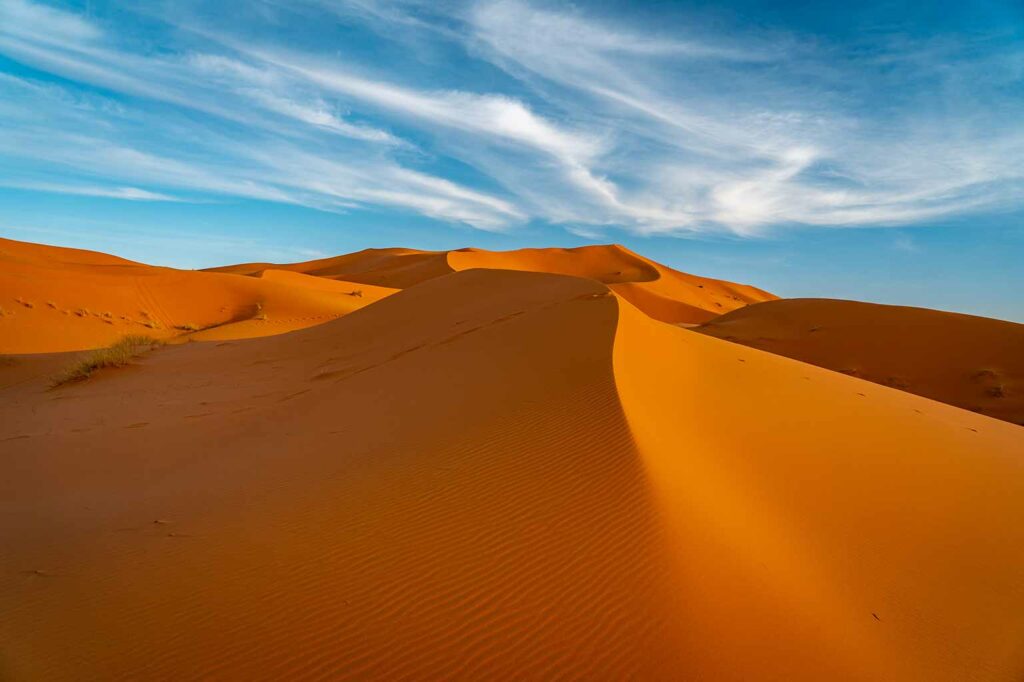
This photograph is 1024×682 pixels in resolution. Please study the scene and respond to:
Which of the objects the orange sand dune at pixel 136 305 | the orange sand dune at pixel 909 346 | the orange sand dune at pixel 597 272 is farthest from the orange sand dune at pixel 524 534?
the orange sand dune at pixel 597 272

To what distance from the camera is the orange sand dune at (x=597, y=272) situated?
36656 millimetres

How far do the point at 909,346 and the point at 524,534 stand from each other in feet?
55.1

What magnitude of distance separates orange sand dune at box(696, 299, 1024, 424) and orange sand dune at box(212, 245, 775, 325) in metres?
14.5

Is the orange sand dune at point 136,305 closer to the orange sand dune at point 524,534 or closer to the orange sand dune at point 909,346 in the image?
the orange sand dune at point 524,534

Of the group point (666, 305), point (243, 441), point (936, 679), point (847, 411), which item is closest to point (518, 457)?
point (936, 679)

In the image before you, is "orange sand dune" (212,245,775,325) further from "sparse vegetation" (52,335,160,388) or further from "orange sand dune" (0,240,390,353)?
"sparse vegetation" (52,335,160,388)

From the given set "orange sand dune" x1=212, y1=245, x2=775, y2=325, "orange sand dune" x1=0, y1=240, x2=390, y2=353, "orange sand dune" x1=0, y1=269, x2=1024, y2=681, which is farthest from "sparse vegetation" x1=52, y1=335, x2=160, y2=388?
"orange sand dune" x1=212, y1=245, x2=775, y2=325

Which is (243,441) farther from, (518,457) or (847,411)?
(847,411)

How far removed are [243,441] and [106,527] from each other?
188 centimetres

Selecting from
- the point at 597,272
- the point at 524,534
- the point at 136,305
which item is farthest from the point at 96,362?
the point at 597,272

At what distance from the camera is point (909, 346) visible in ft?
49.4

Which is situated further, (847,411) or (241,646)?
(847,411)

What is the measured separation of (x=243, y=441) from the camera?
206 inches

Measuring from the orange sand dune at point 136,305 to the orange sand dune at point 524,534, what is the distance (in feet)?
32.8
